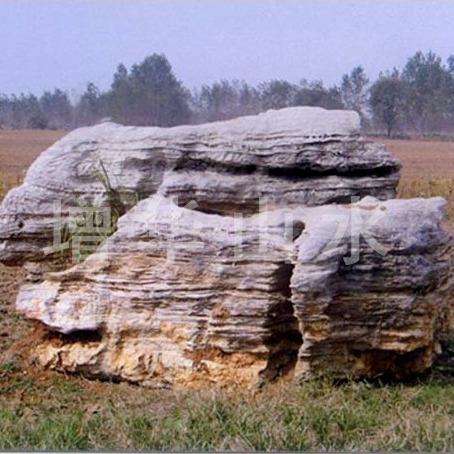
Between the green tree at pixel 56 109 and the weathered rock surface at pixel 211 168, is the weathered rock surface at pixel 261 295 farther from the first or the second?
the green tree at pixel 56 109

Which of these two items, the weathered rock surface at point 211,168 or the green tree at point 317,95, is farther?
the weathered rock surface at point 211,168

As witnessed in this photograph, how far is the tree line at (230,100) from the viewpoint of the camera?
342cm

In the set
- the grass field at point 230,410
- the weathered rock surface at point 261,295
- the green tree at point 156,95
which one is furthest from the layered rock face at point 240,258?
the green tree at point 156,95

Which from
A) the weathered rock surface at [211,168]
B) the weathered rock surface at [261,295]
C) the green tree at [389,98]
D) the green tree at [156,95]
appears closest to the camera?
the green tree at [156,95]

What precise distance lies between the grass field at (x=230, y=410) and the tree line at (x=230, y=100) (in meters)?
0.13

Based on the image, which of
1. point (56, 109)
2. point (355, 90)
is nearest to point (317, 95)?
point (355, 90)

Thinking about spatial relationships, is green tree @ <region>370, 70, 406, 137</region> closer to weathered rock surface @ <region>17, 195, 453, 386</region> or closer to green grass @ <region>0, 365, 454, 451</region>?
weathered rock surface @ <region>17, 195, 453, 386</region>

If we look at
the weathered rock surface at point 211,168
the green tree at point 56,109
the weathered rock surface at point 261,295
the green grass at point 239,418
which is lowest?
the green grass at point 239,418

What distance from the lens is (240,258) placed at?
12.6 feet

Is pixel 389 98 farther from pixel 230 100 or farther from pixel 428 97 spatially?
pixel 230 100

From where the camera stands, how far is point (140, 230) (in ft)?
13.2

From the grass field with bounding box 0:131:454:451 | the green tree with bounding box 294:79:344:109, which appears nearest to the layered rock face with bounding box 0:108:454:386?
the grass field with bounding box 0:131:454:451

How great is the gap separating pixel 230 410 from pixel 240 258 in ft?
2.06

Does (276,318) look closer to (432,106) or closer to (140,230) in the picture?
(140,230)
